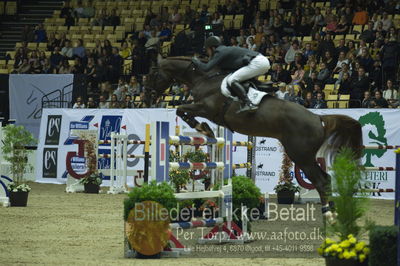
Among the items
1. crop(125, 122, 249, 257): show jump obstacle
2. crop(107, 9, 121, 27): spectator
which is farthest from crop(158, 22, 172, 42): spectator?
crop(125, 122, 249, 257): show jump obstacle

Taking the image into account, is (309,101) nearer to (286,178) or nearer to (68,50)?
(286,178)

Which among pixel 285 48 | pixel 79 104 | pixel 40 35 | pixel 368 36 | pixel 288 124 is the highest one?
pixel 40 35

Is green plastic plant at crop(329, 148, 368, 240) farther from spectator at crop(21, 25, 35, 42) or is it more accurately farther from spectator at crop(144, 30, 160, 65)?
spectator at crop(21, 25, 35, 42)

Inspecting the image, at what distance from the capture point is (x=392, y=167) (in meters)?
14.9

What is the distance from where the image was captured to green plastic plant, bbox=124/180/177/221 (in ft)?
26.6

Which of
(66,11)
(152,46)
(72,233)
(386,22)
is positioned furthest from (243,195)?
(66,11)

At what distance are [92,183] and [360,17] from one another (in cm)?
879

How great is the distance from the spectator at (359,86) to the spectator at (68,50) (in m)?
10.8

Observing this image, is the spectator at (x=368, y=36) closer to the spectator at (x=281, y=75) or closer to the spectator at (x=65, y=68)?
the spectator at (x=281, y=75)

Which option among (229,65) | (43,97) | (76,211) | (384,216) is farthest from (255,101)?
(43,97)

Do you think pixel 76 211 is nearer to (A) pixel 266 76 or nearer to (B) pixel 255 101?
(B) pixel 255 101

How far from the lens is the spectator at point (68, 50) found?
25484mm

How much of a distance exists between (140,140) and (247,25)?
6718 mm

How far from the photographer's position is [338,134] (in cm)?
1028
